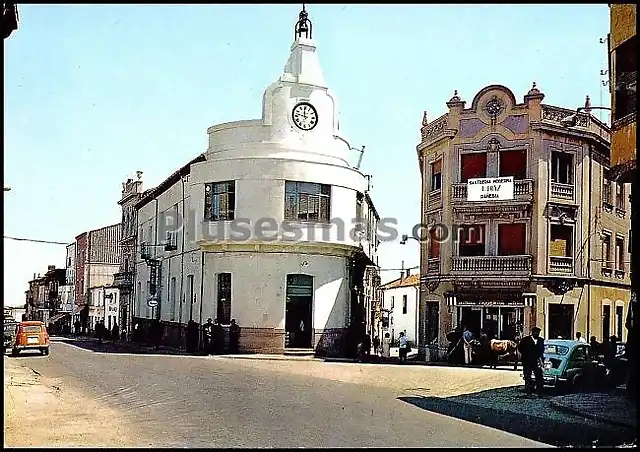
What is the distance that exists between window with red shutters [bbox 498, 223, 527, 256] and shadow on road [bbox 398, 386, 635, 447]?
13.4 metres

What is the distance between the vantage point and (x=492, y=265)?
3459 cm

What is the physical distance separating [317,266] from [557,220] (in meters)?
10.4

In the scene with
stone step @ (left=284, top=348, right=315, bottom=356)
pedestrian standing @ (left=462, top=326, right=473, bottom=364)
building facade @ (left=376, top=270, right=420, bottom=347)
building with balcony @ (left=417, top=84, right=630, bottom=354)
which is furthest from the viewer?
building facade @ (left=376, top=270, right=420, bottom=347)

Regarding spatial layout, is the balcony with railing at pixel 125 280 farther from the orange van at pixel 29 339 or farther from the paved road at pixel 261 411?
the paved road at pixel 261 411

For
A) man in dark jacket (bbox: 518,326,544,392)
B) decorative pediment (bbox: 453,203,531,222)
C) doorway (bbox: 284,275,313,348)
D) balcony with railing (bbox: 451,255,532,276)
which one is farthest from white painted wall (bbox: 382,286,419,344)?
man in dark jacket (bbox: 518,326,544,392)

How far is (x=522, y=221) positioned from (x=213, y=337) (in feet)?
45.6

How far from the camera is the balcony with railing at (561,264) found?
34.3 metres

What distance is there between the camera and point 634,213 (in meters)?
18.5

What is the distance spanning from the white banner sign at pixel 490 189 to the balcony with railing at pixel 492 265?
2481 millimetres

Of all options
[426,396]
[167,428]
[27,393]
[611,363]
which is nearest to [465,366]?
[611,363]

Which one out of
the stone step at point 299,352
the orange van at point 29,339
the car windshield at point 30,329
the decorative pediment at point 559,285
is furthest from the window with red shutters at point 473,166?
the car windshield at point 30,329

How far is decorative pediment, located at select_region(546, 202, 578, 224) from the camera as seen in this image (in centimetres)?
3422

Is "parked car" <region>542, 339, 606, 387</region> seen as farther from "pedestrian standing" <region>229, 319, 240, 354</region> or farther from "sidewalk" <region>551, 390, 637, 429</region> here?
"pedestrian standing" <region>229, 319, 240, 354</region>

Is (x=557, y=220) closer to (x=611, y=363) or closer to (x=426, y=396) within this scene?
(x=611, y=363)
